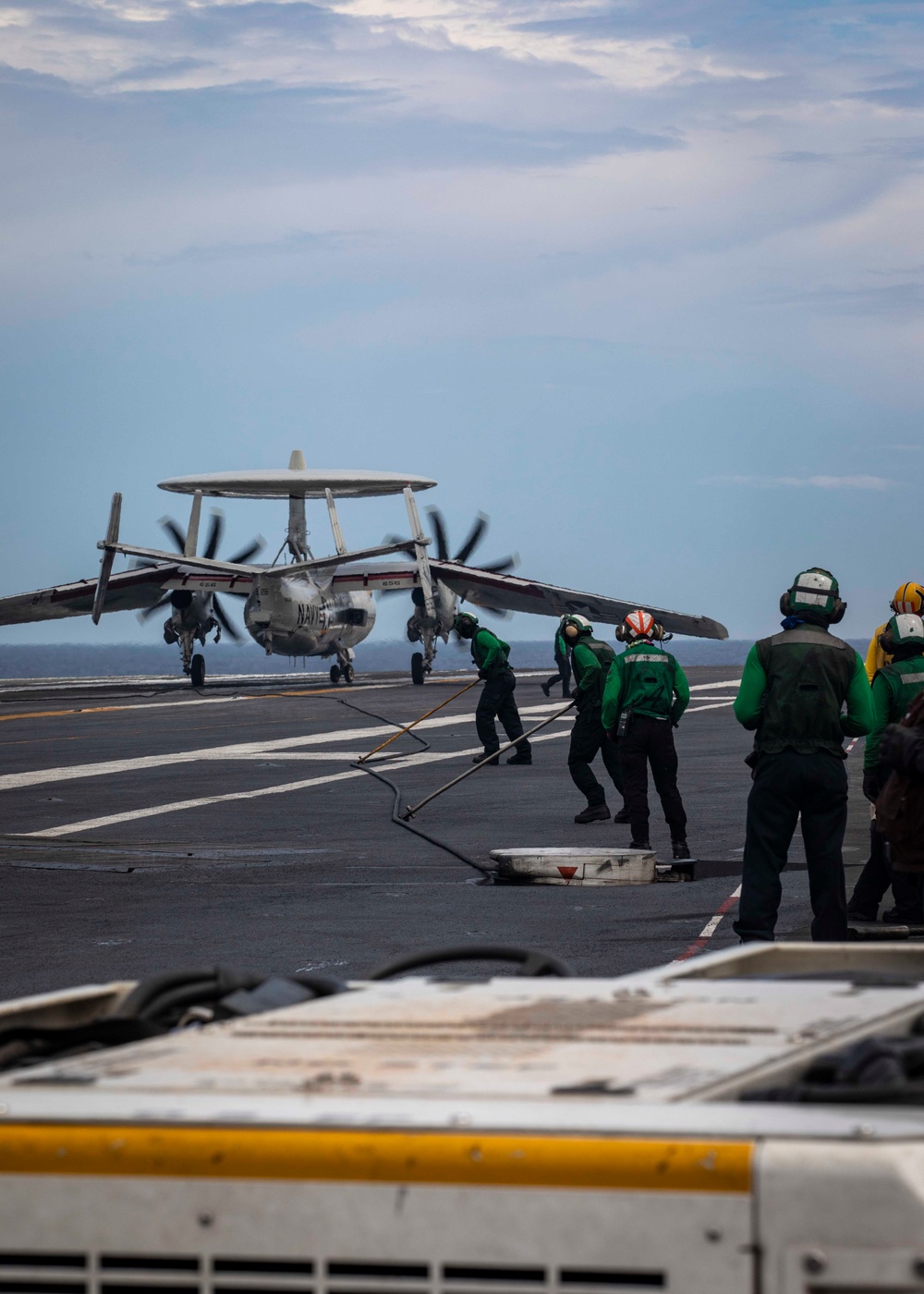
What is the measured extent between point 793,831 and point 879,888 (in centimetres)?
202

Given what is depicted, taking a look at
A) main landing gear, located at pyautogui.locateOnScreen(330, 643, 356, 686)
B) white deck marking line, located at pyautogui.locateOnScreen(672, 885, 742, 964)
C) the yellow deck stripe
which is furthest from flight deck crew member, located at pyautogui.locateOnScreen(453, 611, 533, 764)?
main landing gear, located at pyautogui.locateOnScreen(330, 643, 356, 686)

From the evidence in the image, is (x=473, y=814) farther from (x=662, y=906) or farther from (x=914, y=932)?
(x=914, y=932)

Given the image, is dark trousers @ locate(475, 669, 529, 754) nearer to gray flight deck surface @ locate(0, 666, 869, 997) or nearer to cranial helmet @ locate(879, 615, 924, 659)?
gray flight deck surface @ locate(0, 666, 869, 997)

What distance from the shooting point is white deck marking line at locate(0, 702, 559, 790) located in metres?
23.0

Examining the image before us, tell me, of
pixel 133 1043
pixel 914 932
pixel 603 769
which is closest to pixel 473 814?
pixel 603 769

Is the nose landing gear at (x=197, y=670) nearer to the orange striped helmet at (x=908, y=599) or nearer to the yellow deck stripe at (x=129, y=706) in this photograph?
the yellow deck stripe at (x=129, y=706)

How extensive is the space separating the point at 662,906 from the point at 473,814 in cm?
667

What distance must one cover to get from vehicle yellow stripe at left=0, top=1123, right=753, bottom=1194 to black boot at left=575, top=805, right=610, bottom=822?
15190mm

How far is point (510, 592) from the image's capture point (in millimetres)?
54375

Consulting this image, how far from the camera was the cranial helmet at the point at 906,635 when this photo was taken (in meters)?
10.3

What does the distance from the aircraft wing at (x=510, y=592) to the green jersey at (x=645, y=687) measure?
3584cm

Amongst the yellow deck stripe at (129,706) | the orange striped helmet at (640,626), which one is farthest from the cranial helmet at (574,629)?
the yellow deck stripe at (129,706)

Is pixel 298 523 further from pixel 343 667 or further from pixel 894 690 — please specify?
pixel 894 690

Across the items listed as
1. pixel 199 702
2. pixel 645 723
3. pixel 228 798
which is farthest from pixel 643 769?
pixel 199 702
